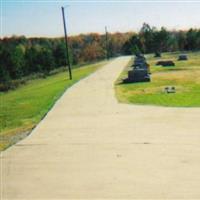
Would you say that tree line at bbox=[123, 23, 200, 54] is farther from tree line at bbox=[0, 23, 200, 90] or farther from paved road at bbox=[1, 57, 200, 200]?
paved road at bbox=[1, 57, 200, 200]

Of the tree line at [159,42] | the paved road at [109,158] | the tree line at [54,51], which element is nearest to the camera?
the paved road at [109,158]

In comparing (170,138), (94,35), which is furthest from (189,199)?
(94,35)

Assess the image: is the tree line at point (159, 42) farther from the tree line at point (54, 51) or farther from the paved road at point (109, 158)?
the paved road at point (109, 158)

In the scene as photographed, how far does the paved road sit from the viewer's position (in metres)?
8.10

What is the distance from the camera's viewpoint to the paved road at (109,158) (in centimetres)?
810

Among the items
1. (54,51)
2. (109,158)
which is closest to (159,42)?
(54,51)

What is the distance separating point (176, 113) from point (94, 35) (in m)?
169

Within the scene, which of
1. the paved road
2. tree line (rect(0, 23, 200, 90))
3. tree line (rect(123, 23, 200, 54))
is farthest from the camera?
tree line (rect(123, 23, 200, 54))

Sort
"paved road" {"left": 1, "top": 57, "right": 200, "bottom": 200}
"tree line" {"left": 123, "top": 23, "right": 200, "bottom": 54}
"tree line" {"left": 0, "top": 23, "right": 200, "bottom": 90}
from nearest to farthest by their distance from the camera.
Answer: "paved road" {"left": 1, "top": 57, "right": 200, "bottom": 200}, "tree line" {"left": 0, "top": 23, "right": 200, "bottom": 90}, "tree line" {"left": 123, "top": 23, "right": 200, "bottom": 54}

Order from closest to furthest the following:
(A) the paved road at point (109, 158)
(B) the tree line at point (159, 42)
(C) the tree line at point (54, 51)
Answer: (A) the paved road at point (109, 158), (C) the tree line at point (54, 51), (B) the tree line at point (159, 42)

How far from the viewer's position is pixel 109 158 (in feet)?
33.4

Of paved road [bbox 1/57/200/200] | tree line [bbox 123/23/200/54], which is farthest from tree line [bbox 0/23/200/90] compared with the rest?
paved road [bbox 1/57/200/200]

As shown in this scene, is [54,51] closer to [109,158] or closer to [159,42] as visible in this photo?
[159,42]

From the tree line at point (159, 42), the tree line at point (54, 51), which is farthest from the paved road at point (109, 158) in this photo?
the tree line at point (159, 42)
